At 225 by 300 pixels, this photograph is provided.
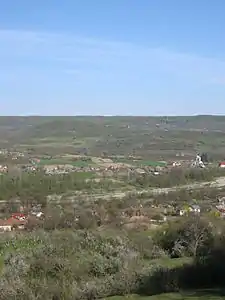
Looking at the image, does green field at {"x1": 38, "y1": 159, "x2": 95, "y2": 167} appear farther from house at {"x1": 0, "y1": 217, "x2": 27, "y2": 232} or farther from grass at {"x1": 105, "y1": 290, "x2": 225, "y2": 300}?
grass at {"x1": 105, "y1": 290, "x2": 225, "y2": 300}

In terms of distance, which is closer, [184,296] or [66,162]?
[184,296]

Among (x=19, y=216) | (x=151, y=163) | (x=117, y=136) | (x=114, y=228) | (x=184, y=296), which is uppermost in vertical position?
(x=117, y=136)

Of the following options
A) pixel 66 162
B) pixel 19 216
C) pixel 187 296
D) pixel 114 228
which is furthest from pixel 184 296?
pixel 66 162

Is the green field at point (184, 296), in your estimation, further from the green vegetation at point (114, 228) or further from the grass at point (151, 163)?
the grass at point (151, 163)

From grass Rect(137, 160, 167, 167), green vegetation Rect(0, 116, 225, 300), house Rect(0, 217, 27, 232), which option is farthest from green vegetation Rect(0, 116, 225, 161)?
house Rect(0, 217, 27, 232)

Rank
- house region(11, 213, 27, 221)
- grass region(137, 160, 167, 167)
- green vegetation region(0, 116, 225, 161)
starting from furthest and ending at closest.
Answer: green vegetation region(0, 116, 225, 161) < grass region(137, 160, 167, 167) < house region(11, 213, 27, 221)

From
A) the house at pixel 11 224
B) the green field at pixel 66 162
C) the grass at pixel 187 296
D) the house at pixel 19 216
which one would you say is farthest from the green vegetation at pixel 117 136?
the grass at pixel 187 296

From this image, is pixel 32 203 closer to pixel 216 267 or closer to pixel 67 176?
pixel 67 176

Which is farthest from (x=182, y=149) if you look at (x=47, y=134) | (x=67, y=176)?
(x=67, y=176)

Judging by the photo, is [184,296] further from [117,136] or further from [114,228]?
[117,136]

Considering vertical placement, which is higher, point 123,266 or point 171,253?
point 123,266

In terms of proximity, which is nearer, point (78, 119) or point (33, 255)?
point (33, 255)
